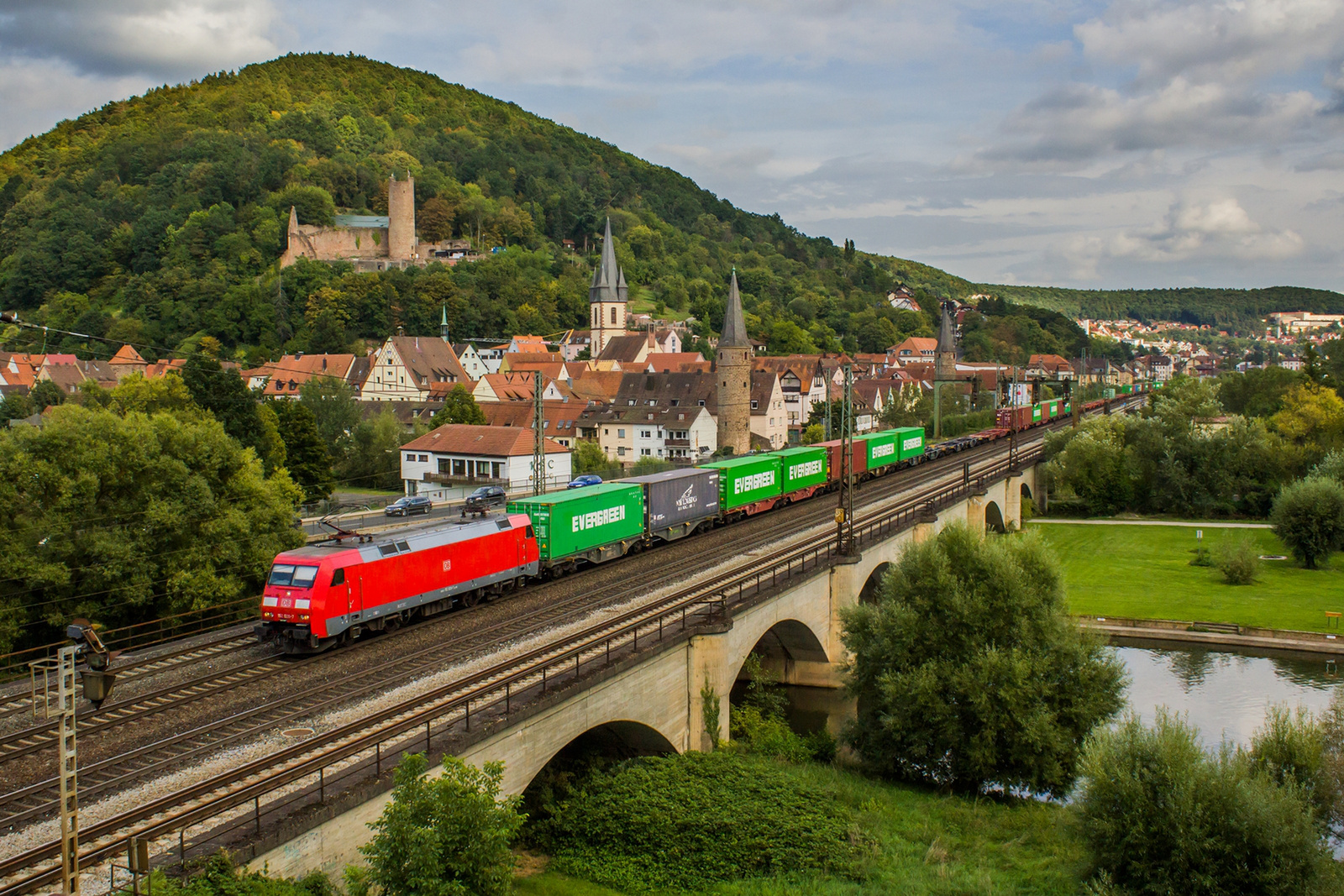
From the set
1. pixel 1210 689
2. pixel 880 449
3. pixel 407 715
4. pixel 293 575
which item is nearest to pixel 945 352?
pixel 880 449

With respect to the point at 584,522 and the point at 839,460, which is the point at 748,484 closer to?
the point at 839,460

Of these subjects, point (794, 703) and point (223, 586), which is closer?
point (223, 586)

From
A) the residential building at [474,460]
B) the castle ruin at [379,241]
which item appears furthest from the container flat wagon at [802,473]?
the castle ruin at [379,241]

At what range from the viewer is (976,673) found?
26.3 m

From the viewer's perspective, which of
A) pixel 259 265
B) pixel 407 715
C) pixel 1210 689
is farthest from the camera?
pixel 259 265

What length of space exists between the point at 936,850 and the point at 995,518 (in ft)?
146

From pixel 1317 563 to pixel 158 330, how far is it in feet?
472

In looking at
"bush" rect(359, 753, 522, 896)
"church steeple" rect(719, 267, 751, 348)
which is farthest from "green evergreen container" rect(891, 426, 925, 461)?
"bush" rect(359, 753, 522, 896)

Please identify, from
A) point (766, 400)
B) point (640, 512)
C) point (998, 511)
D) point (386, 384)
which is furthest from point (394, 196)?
point (640, 512)

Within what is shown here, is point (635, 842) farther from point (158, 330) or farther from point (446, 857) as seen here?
point (158, 330)

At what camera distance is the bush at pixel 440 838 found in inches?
533

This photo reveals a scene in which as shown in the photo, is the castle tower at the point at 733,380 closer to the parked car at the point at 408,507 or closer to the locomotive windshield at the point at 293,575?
the parked car at the point at 408,507

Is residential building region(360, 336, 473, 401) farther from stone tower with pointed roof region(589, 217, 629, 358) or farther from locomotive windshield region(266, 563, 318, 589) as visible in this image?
locomotive windshield region(266, 563, 318, 589)

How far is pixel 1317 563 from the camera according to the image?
2133 inches
